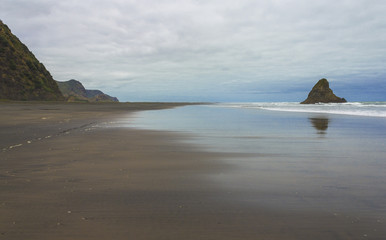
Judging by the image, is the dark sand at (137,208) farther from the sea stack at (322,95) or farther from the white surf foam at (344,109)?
the sea stack at (322,95)

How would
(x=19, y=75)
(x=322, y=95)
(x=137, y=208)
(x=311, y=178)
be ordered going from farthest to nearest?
(x=322, y=95)
(x=19, y=75)
(x=311, y=178)
(x=137, y=208)

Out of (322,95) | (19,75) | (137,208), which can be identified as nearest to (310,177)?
(137,208)

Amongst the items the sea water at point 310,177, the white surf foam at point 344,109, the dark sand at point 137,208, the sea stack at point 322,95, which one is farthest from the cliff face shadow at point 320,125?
the sea stack at point 322,95

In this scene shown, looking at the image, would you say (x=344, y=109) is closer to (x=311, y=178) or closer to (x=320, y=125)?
(x=320, y=125)

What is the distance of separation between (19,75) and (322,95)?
11467 cm

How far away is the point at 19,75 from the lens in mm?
67625

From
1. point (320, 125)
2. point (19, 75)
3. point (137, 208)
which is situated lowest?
point (137, 208)

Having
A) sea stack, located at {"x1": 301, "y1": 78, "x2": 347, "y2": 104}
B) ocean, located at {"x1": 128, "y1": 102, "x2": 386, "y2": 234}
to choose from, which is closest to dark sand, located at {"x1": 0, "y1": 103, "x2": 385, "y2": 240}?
ocean, located at {"x1": 128, "y1": 102, "x2": 386, "y2": 234}

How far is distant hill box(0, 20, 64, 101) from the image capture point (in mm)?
64444

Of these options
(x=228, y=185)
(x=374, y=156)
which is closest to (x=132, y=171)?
(x=228, y=185)

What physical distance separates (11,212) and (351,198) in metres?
3.91

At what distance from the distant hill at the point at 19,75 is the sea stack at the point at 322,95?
10316 centimetres

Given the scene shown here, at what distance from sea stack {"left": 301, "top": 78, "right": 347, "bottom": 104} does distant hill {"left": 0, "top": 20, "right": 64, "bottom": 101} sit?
338 ft

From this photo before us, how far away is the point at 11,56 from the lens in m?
68.2
